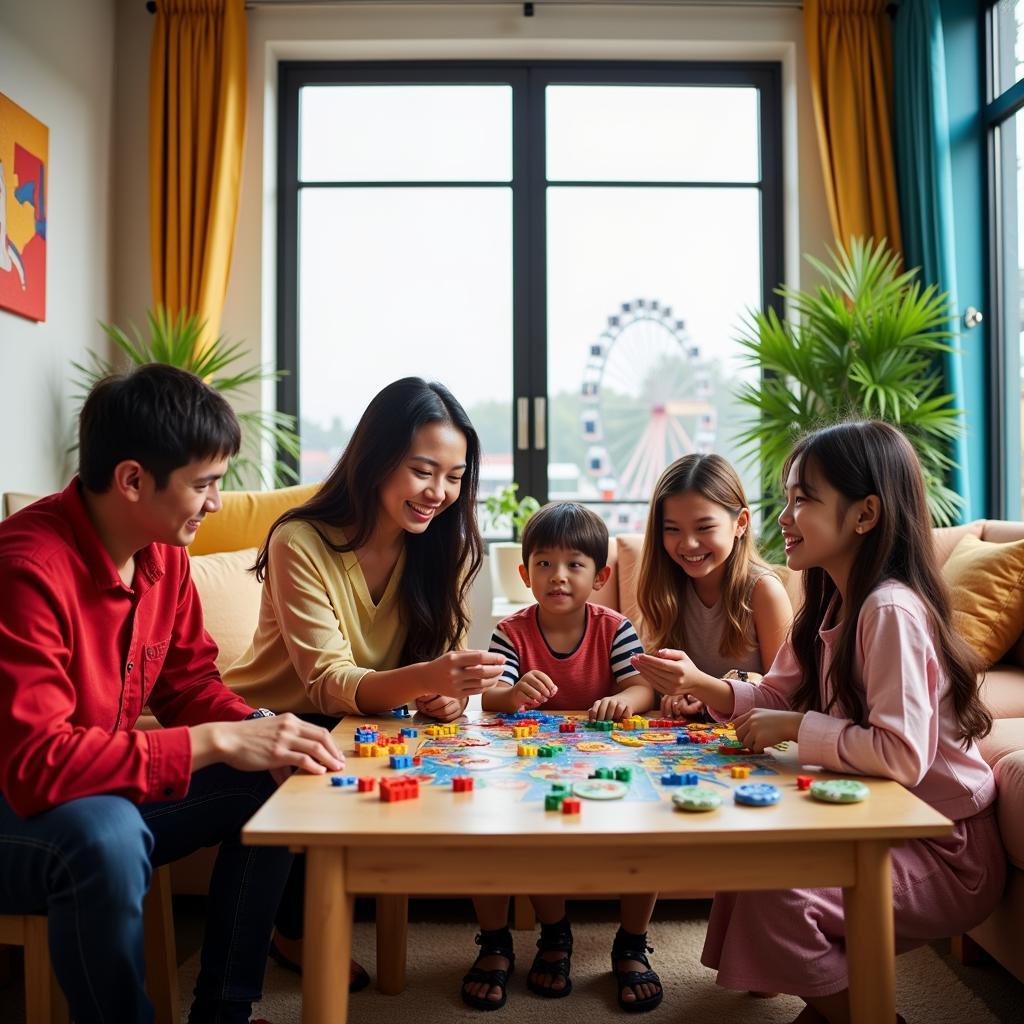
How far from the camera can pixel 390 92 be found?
441 centimetres

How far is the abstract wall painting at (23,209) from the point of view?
129 inches

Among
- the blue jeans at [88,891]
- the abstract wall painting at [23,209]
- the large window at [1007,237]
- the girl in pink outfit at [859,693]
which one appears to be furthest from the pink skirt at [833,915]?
the abstract wall painting at [23,209]

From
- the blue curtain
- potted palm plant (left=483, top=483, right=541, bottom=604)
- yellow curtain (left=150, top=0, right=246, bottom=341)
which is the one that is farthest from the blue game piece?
yellow curtain (left=150, top=0, right=246, bottom=341)

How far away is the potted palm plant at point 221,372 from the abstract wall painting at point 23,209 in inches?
13.1

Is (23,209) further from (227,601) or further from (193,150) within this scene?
(227,601)

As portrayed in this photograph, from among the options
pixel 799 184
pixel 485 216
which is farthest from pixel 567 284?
pixel 799 184

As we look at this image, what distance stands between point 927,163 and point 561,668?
2776 millimetres

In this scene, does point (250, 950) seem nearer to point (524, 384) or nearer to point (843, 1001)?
point (843, 1001)

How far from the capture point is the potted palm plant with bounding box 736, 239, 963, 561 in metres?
3.46

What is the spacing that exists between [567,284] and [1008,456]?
1.94m

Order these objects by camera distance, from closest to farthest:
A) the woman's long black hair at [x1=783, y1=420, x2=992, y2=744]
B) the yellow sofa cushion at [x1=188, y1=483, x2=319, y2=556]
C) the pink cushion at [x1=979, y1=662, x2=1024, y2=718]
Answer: the woman's long black hair at [x1=783, y1=420, x2=992, y2=744]
the pink cushion at [x1=979, y1=662, x2=1024, y2=718]
the yellow sofa cushion at [x1=188, y1=483, x2=319, y2=556]

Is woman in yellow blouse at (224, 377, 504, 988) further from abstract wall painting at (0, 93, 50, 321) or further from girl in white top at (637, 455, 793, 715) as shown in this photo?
abstract wall painting at (0, 93, 50, 321)

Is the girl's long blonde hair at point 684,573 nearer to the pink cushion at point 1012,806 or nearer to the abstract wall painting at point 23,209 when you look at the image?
the pink cushion at point 1012,806

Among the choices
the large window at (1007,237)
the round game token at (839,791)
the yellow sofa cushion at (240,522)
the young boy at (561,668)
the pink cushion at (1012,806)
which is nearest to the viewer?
the round game token at (839,791)
